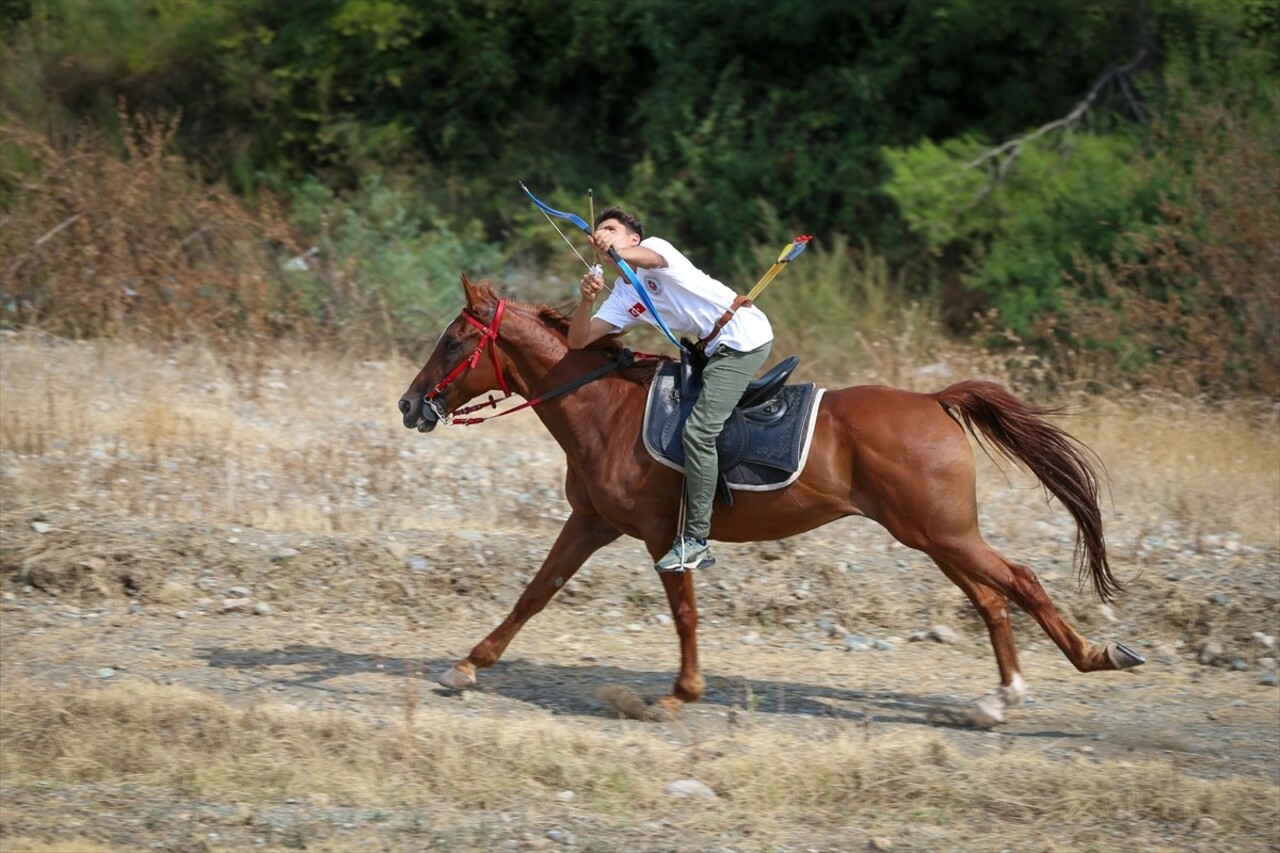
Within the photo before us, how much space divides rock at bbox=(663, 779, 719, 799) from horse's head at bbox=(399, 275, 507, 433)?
2294mm

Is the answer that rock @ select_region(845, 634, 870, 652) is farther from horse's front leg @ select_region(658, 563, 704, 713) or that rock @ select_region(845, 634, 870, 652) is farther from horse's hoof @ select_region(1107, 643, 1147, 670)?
horse's hoof @ select_region(1107, 643, 1147, 670)

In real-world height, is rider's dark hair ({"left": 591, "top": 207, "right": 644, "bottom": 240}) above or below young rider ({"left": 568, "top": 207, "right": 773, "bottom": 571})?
above

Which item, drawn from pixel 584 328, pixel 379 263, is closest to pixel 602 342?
pixel 584 328

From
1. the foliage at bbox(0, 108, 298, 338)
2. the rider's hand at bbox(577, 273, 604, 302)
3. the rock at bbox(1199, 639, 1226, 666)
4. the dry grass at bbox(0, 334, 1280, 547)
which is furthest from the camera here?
the foliage at bbox(0, 108, 298, 338)

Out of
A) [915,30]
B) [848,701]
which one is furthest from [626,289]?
[915,30]

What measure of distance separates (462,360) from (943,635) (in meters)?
3.45

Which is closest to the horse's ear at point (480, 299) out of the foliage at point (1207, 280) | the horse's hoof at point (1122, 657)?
the horse's hoof at point (1122, 657)

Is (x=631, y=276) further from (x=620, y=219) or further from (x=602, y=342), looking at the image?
(x=602, y=342)

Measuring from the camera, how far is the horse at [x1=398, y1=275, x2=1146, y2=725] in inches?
269

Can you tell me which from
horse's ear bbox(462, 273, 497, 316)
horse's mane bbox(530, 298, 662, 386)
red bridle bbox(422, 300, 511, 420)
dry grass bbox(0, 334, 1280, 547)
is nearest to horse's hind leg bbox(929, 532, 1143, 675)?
horse's mane bbox(530, 298, 662, 386)

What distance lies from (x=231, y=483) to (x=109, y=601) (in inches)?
78.0

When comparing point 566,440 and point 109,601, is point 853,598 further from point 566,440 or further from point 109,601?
point 109,601

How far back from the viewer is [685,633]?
23.5ft

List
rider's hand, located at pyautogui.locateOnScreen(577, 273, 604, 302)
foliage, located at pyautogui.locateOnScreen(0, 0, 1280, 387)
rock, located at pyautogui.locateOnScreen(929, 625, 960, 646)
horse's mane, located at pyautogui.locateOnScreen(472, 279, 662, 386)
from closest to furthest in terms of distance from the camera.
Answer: rider's hand, located at pyautogui.locateOnScreen(577, 273, 604, 302)
horse's mane, located at pyautogui.locateOnScreen(472, 279, 662, 386)
rock, located at pyautogui.locateOnScreen(929, 625, 960, 646)
foliage, located at pyautogui.locateOnScreen(0, 0, 1280, 387)
